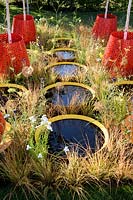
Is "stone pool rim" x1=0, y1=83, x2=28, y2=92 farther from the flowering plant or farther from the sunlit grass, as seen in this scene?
the flowering plant

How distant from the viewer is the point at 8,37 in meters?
4.72

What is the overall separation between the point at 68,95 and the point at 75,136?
0.87m

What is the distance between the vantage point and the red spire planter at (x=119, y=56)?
486 cm

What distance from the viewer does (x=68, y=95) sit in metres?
4.43

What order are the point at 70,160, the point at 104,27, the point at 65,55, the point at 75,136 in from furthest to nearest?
the point at 104,27 < the point at 65,55 < the point at 75,136 < the point at 70,160

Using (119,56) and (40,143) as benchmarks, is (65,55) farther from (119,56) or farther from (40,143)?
(40,143)

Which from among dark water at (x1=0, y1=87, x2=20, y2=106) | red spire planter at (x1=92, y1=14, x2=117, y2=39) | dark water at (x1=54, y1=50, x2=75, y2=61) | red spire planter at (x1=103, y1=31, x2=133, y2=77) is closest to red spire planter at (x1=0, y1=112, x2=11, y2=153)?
dark water at (x1=0, y1=87, x2=20, y2=106)

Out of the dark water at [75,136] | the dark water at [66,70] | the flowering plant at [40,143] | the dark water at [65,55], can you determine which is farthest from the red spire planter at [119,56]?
the flowering plant at [40,143]

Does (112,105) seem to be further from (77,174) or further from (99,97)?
(77,174)

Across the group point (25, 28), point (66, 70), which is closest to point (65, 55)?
point (66, 70)

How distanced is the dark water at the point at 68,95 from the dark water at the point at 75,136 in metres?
0.34

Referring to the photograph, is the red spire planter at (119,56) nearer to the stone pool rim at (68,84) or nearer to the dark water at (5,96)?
the stone pool rim at (68,84)

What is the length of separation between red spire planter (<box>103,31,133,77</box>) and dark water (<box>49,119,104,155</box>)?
127 centimetres

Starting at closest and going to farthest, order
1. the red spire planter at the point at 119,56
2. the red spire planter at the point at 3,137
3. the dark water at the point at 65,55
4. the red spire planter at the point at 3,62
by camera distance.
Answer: the red spire planter at the point at 3,137
the red spire planter at the point at 3,62
the red spire planter at the point at 119,56
the dark water at the point at 65,55
